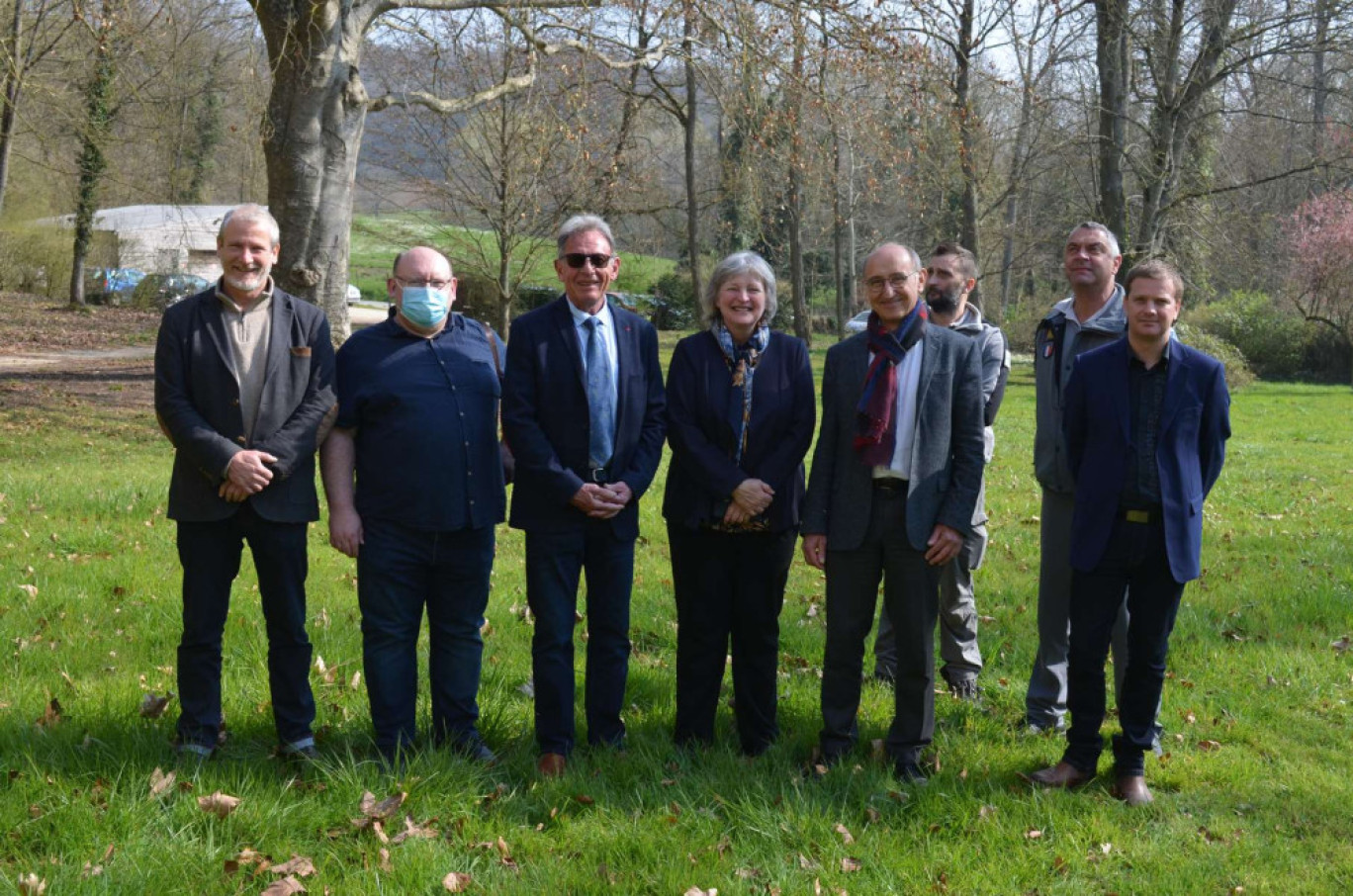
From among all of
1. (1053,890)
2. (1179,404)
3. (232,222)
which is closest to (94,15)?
(232,222)

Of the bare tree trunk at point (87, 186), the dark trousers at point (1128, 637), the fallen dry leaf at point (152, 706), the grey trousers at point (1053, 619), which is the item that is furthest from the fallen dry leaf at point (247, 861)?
the bare tree trunk at point (87, 186)

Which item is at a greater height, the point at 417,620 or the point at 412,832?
the point at 417,620

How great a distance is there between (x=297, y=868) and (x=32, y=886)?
30.5 inches

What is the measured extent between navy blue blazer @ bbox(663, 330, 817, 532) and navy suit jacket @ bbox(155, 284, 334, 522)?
1.49m

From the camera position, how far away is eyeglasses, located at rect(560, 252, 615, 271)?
15.6 ft

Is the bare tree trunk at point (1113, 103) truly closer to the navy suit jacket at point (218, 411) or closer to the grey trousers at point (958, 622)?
the grey trousers at point (958, 622)

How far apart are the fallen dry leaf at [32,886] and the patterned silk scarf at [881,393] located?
127 inches

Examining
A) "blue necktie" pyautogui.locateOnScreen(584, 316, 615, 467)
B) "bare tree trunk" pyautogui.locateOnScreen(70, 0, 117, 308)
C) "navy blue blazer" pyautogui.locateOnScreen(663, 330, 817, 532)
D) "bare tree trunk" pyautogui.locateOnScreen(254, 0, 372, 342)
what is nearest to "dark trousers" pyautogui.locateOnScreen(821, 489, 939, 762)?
"navy blue blazer" pyautogui.locateOnScreen(663, 330, 817, 532)

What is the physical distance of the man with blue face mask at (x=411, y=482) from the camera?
462cm

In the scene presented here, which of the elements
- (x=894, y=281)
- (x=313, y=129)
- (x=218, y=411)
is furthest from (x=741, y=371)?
(x=313, y=129)

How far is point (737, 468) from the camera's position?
481cm

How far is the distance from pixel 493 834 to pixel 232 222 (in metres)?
2.54

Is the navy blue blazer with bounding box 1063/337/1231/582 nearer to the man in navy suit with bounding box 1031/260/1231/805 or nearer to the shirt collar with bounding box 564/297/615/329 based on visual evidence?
the man in navy suit with bounding box 1031/260/1231/805

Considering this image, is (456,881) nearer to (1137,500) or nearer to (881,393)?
(881,393)
